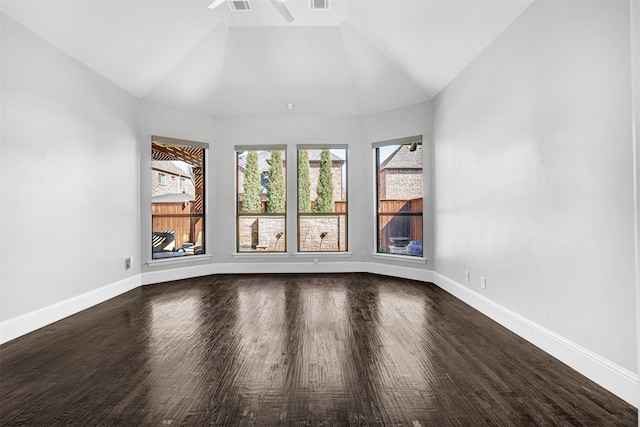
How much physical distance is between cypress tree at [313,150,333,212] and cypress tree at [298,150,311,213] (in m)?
0.18

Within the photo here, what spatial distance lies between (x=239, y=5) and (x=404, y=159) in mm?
3275

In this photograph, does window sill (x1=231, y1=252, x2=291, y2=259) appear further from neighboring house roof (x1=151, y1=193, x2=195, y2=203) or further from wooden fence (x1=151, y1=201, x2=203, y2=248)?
neighboring house roof (x1=151, y1=193, x2=195, y2=203)

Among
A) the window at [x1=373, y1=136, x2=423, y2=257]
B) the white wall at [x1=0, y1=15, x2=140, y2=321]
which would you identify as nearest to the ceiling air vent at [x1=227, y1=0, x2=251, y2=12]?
the white wall at [x1=0, y1=15, x2=140, y2=321]

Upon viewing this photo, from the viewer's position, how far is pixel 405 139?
5711 mm

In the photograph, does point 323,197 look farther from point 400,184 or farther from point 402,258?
point 402,258

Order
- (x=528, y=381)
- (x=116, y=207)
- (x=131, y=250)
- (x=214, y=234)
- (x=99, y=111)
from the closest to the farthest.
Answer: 1. (x=528, y=381)
2. (x=99, y=111)
3. (x=116, y=207)
4. (x=131, y=250)
5. (x=214, y=234)

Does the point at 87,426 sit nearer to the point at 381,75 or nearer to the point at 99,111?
the point at 99,111

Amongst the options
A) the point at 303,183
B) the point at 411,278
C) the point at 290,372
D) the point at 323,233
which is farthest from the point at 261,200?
the point at 290,372

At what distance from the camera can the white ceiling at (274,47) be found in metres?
3.54

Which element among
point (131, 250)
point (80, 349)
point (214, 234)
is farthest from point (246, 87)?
point (80, 349)

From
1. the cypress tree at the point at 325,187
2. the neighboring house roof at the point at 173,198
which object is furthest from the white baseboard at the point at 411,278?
the neighboring house roof at the point at 173,198

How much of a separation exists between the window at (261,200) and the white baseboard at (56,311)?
6.68 feet

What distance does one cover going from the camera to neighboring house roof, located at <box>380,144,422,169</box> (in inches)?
225

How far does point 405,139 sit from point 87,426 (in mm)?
5207
